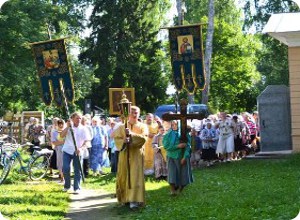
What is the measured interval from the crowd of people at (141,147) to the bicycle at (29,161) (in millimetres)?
356

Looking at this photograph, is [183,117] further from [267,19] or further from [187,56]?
[267,19]

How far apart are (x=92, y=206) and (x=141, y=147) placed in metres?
1.52

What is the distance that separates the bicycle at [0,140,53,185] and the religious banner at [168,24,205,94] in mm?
4207

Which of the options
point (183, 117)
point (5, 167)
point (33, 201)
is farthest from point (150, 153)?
point (33, 201)

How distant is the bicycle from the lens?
15.7m

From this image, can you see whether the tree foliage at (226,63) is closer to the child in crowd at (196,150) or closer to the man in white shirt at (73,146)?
the child in crowd at (196,150)

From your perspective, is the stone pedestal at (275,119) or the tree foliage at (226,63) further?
the tree foliage at (226,63)

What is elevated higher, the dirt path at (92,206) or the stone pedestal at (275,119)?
the stone pedestal at (275,119)

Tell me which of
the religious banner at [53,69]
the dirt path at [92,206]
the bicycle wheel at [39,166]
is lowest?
the dirt path at [92,206]

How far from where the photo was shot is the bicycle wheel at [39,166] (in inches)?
688

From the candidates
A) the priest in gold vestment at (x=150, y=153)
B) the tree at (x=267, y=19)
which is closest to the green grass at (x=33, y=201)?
the priest in gold vestment at (x=150, y=153)

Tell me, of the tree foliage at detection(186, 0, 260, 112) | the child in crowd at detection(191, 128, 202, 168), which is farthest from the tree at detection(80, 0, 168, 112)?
the child in crowd at detection(191, 128, 202, 168)

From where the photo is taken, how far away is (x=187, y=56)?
51.3 ft

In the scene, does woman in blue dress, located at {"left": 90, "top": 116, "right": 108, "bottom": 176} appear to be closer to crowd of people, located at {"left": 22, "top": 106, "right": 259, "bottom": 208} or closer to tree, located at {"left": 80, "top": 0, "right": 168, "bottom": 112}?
crowd of people, located at {"left": 22, "top": 106, "right": 259, "bottom": 208}
